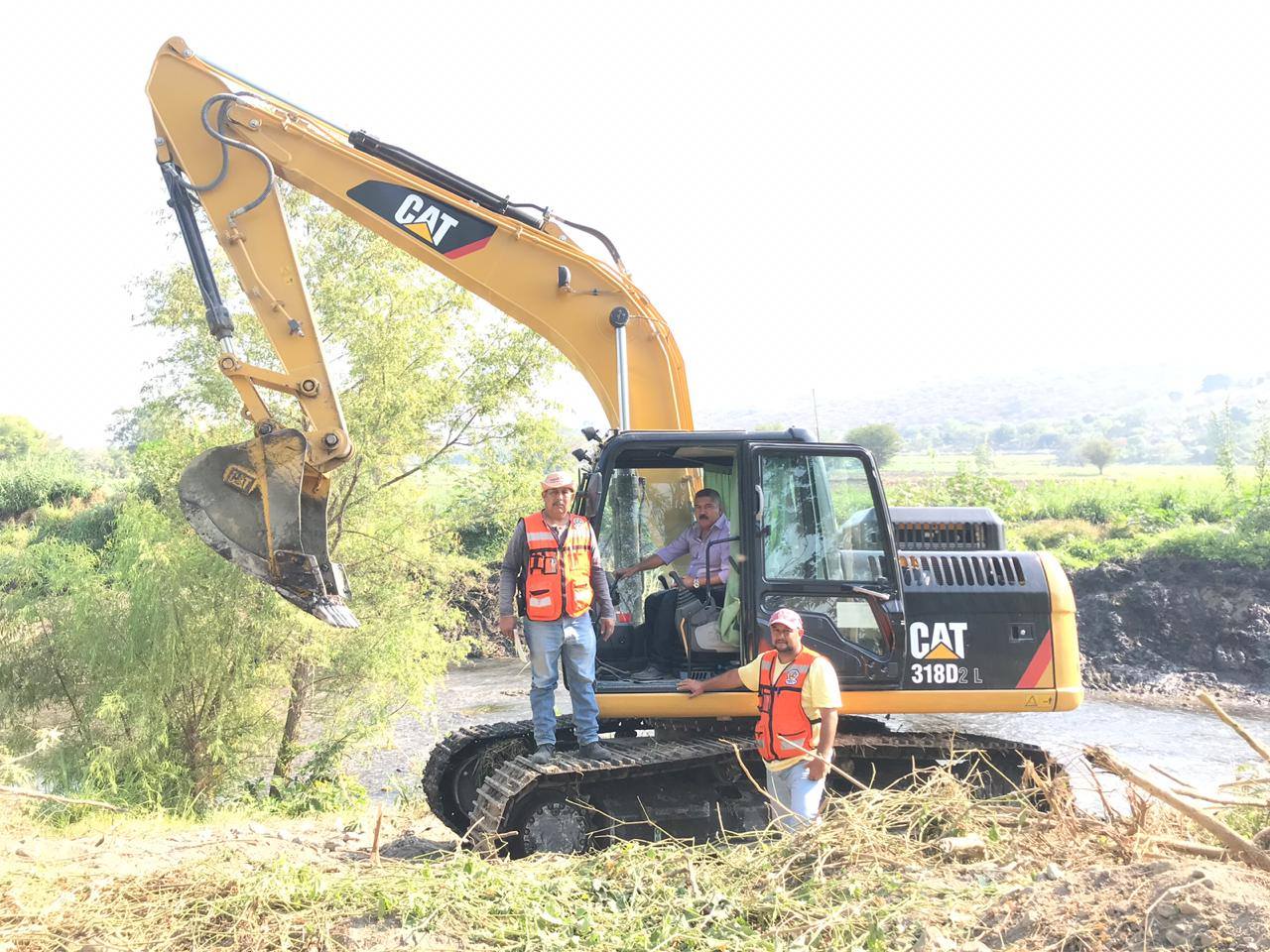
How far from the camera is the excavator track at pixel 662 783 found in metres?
5.64

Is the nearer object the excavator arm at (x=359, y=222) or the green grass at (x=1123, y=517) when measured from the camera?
the excavator arm at (x=359, y=222)

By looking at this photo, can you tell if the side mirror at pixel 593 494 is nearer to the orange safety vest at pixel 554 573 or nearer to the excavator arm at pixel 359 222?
the orange safety vest at pixel 554 573

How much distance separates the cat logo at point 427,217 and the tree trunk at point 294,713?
21.4 ft

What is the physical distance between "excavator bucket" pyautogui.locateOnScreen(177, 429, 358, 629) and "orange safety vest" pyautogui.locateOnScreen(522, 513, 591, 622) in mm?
1052

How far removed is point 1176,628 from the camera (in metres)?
17.4

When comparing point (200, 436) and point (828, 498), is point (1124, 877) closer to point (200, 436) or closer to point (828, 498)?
point (828, 498)

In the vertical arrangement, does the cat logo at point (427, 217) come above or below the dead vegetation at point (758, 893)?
above

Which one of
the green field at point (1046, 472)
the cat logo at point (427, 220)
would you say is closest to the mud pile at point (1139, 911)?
the cat logo at point (427, 220)

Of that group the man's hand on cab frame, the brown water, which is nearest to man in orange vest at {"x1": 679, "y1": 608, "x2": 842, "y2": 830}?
the man's hand on cab frame

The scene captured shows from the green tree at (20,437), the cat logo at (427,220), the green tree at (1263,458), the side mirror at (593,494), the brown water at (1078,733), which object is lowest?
the brown water at (1078,733)

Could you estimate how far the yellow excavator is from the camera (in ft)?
19.4

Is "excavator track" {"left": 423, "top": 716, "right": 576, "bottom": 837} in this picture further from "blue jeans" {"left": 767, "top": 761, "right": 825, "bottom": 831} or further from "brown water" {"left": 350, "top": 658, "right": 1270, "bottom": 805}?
"brown water" {"left": 350, "top": 658, "right": 1270, "bottom": 805}

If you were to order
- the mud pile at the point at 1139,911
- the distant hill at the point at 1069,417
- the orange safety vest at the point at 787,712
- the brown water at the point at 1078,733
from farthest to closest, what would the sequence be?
the distant hill at the point at 1069,417 < the brown water at the point at 1078,733 < the orange safety vest at the point at 787,712 < the mud pile at the point at 1139,911

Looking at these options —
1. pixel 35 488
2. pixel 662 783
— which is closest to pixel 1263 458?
pixel 662 783
